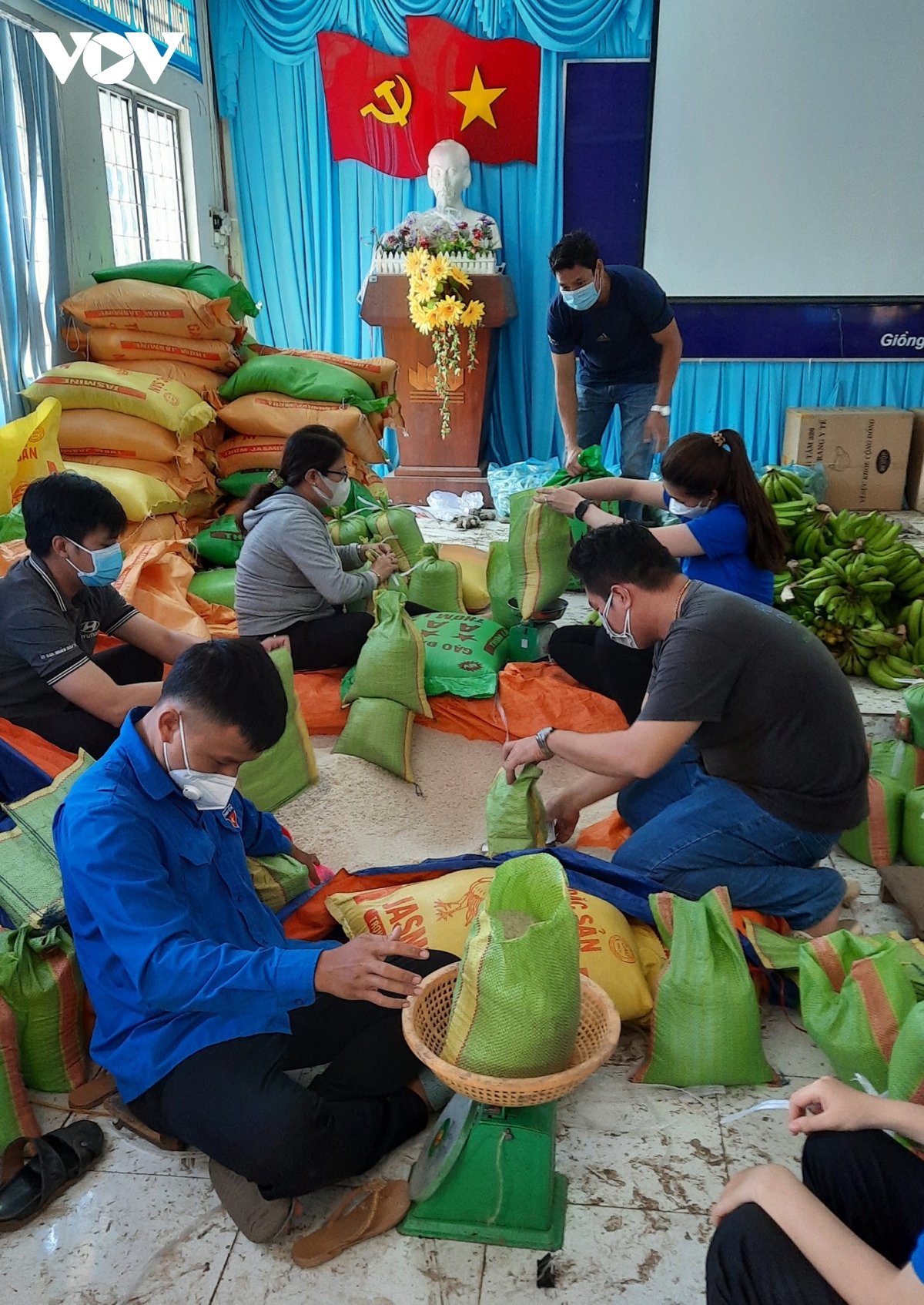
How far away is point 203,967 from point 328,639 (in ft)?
5.86

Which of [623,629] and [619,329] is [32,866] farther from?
[619,329]

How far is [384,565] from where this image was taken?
3.31 meters

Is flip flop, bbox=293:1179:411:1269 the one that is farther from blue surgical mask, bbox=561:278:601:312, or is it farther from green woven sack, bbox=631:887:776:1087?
blue surgical mask, bbox=561:278:601:312

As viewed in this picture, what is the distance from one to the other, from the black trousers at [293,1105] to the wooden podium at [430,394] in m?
4.77

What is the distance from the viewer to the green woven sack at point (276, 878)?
195 centimetres

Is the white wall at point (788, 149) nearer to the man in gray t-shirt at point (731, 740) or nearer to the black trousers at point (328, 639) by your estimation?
the black trousers at point (328, 639)

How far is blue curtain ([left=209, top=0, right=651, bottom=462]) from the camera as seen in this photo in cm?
596

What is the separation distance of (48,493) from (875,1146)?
6.86 feet

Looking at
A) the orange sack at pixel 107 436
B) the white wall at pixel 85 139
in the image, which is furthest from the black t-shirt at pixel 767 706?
the white wall at pixel 85 139

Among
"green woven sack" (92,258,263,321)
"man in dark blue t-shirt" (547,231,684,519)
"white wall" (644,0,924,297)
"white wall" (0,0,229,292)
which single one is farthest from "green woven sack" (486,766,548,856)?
"white wall" (644,0,924,297)

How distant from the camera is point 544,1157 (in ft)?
4.67

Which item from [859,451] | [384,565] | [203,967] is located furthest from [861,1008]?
[859,451]

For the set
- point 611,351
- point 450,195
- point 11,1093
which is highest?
point 450,195

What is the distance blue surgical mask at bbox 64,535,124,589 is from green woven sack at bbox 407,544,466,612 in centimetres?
123
